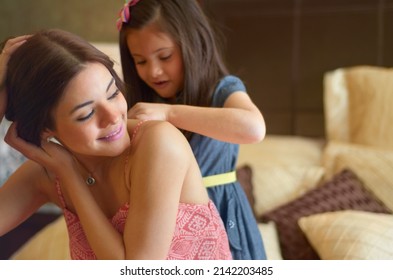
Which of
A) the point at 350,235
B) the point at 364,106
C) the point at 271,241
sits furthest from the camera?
the point at 364,106

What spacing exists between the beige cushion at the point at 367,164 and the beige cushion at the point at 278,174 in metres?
0.03

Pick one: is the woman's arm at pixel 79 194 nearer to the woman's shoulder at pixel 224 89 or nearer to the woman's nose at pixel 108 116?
the woman's nose at pixel 108 116

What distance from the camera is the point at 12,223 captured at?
0.63 m

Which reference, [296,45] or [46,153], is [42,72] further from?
[296,45]

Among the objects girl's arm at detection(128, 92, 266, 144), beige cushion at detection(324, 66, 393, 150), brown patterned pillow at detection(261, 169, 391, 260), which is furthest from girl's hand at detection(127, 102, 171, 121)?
beige cushion at detection(324, 66, 393, 150)

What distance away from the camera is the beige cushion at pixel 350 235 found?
0.88 meters

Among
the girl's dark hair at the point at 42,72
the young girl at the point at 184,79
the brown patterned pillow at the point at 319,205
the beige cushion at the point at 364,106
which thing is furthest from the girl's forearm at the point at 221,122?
the beige cushion at the point at 364,106

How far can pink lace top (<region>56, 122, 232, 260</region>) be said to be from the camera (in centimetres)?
61

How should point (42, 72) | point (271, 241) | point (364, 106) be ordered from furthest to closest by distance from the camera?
point (364, 106) → point (271, 241) → point (42, 72)

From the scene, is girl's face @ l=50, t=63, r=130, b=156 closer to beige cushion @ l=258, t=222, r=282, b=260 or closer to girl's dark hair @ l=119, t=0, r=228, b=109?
girl's dark hair @ l=119, t=0, r=228, b=109

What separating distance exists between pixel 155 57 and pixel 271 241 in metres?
0.57

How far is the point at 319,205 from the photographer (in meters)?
1.17

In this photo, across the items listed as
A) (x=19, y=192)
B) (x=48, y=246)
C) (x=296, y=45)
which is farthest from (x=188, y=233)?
(x=296, y=45)
